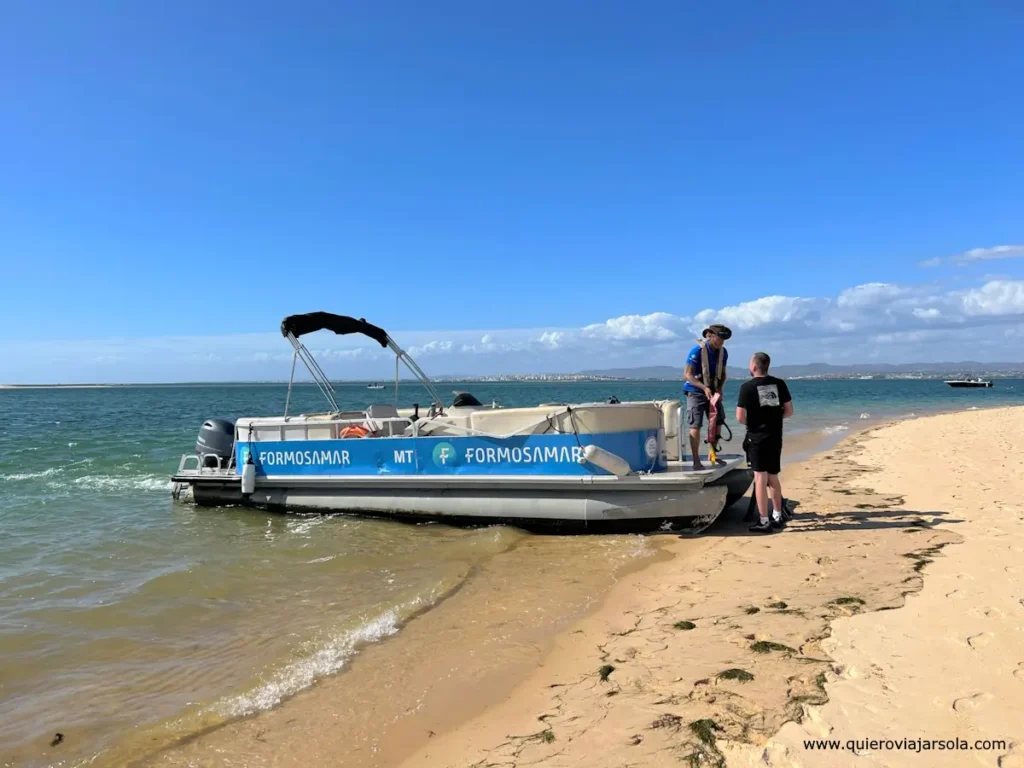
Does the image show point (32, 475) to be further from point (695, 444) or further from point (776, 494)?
point (776, 494)

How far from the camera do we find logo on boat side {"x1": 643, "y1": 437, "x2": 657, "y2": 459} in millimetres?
7883

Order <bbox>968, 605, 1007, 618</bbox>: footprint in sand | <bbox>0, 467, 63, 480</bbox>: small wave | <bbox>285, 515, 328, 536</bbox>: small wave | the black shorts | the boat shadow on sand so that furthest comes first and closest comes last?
1. <bbox>0, 467, 63, 480</bbox>: small wave
2. <bbox>285, 515, 328, 536</bbox>: small wave
3. the boat shadow on sand
4. the black shorts
5. <bbox>968, 605, 1007, 618</bbox>: footprint in sand

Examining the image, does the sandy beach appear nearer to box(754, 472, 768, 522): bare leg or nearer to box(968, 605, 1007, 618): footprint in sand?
box(968, 605, 1007, 618): footprint in sand

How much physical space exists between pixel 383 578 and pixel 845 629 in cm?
440

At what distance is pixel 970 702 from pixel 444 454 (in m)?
6.43

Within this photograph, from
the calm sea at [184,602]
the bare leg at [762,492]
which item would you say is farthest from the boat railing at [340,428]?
the bare leg at [762,492]

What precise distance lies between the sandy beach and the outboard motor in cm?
736

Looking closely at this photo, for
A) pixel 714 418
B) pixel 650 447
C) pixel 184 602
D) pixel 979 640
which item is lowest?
pixel 184 602

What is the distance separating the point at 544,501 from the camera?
314 inches

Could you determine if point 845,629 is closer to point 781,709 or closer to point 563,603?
point 781,709

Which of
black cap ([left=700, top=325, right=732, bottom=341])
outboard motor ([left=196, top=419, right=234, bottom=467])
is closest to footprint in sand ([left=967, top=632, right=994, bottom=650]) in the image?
black cap ([left=700, top=325, right=732, bottom=341])

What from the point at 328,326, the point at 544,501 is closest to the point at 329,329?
the point at 328,326

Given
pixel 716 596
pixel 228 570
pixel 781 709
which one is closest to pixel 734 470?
pixel 716 596

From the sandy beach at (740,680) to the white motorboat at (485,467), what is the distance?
132cm
